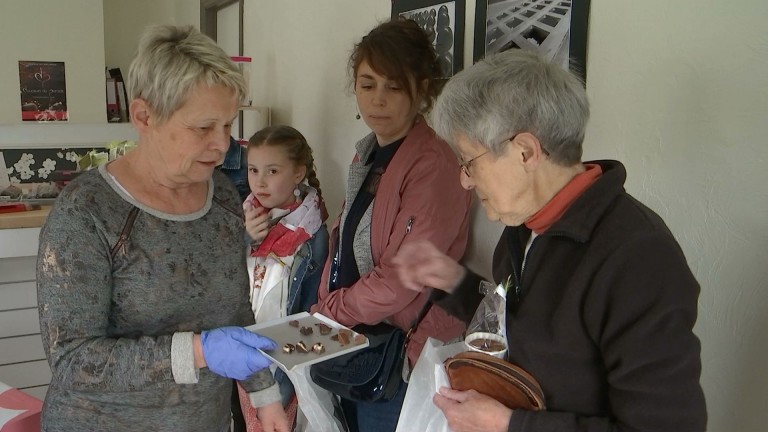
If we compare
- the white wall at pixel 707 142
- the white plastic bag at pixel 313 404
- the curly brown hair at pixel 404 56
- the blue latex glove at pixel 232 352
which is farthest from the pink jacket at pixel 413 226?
the blue latex glove at pixel 232 352

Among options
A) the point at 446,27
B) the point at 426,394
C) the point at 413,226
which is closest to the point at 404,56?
the point at 446,27

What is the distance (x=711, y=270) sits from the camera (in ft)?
3.91

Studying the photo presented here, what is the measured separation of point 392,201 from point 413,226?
10cm

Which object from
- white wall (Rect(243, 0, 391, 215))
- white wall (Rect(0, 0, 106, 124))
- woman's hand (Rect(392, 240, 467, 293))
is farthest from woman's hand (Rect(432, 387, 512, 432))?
white wall (Rect(0, 0, 106, 124))

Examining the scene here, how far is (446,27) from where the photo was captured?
6.24 ft

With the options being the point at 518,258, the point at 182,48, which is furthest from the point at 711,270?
the point at 182,48

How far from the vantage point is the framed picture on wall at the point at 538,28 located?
1451 mm

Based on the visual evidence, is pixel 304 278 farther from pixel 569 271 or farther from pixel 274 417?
pixel 569 271

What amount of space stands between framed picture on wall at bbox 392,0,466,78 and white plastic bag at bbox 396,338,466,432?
36.4 inches

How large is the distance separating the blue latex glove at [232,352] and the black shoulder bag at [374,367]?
494 mm

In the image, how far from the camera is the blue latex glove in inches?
44.1

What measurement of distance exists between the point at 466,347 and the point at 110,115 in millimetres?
4264

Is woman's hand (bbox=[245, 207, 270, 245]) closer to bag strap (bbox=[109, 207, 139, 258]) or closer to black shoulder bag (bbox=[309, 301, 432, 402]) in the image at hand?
black shoulder bag (bbox=[309, 301, 432, 402])

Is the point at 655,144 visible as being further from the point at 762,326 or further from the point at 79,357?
the point at 79,357
